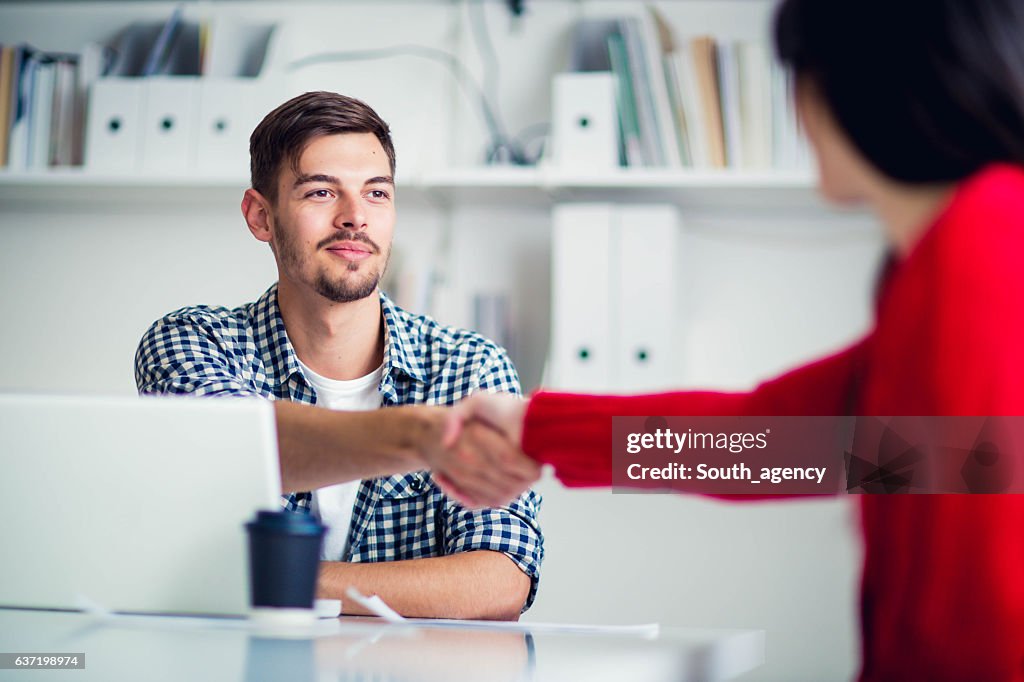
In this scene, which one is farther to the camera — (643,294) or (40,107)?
(40,107)

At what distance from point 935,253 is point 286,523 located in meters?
0.58

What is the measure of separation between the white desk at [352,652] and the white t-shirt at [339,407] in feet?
1.61

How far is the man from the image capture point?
4.04 ft

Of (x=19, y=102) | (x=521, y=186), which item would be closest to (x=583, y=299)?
(x=521, y=186)

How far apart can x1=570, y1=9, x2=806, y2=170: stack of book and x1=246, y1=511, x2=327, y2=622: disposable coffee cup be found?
5.03 ft

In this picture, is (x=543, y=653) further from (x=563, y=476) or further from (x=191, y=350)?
(x=191, y=350)

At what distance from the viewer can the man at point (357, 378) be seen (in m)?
1.23

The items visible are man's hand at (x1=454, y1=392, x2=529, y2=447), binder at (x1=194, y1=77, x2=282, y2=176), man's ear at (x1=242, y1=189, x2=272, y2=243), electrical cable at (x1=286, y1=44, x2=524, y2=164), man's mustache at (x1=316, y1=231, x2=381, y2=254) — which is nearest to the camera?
man's hand at (x1=454, y1=392, x2=529, y2=447)

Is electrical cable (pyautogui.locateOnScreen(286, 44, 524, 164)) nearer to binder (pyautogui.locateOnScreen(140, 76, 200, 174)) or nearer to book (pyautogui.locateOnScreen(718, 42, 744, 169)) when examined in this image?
binder (pyautogui.locateOnScreen(140, 76, 200, 174))

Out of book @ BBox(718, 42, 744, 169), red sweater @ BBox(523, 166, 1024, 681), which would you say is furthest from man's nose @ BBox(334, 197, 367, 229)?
red sweater @ BBox(523, 166, 1024, 681)

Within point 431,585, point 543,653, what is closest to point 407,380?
point 431,585

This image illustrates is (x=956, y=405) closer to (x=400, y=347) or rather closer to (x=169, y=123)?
(x=400, y=347)

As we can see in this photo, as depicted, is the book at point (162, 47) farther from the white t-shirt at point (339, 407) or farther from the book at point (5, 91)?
the white t-shirt at point (339, 407)

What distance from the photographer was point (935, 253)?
716 millimetres
